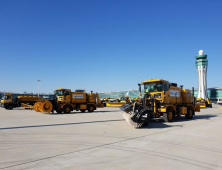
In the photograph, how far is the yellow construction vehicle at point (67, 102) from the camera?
66.5 ft

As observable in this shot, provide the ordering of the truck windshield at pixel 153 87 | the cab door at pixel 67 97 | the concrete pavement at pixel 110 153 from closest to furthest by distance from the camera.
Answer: the concrete pavement at pixel 110 153, the truck windshield at pixel 153 87, the cab door at pixel 67 97

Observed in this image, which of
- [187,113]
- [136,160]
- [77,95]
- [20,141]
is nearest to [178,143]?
[136,160]

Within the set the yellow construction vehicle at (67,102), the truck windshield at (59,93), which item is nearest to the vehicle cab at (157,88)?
the yellow construction vehicle at (67,102)

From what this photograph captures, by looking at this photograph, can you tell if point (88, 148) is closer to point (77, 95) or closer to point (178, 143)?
point (178, 143)

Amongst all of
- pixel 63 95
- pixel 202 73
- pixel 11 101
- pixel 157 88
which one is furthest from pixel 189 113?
pixel 202 73

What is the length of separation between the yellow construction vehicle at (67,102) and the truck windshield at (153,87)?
10528 millimetres

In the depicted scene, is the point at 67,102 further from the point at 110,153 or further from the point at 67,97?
the point at 110,153

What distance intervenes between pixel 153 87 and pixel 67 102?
36.8 ft

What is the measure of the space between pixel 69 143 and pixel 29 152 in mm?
1517

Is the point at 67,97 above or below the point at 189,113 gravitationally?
above

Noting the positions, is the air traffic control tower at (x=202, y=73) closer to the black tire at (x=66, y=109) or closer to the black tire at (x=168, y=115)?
the black tire at (x=66, y=109)

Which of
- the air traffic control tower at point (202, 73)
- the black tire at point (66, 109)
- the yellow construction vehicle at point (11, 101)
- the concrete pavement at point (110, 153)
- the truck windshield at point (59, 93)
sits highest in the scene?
the air traffic control tower at point (202, 73)

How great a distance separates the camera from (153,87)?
14.4 m

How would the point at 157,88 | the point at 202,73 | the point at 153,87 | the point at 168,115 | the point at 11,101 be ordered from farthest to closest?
the point at 202,73 → the point at 11,101 → the point at 153,87 → the point at 157,88 → the point at 168,115
